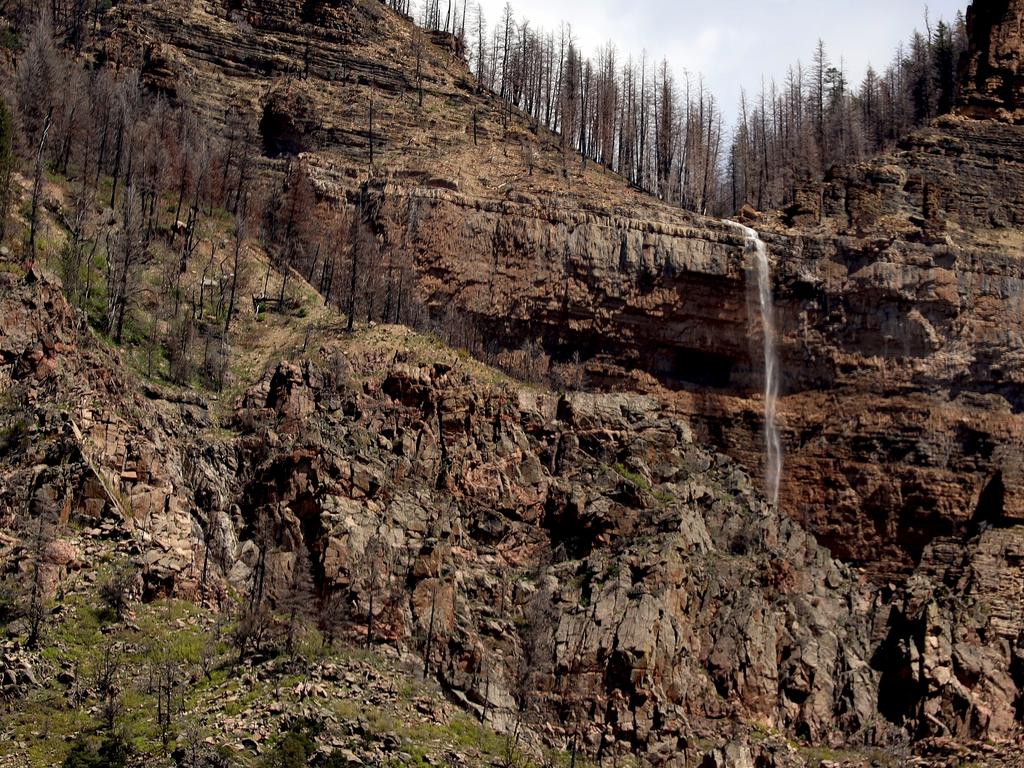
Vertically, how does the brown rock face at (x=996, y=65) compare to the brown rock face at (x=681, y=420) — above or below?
above

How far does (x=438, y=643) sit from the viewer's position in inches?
2473

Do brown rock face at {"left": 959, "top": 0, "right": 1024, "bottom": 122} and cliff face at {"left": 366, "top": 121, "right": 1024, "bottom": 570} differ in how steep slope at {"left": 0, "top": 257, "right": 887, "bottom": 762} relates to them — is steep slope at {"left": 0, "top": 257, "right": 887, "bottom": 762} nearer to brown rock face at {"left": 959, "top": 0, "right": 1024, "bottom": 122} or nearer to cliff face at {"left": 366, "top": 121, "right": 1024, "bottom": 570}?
cliff face at {"left": 366, "top": 121, "right": 1024, "bottom": 570}

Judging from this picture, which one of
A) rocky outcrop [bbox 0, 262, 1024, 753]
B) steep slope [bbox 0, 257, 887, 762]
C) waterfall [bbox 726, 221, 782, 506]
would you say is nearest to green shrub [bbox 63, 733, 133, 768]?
steep slope [bbox 0, 257, 887, 762]

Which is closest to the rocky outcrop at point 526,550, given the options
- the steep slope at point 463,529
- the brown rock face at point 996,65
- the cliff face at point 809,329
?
the steep slope at point 463,529

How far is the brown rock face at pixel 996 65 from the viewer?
96.3m

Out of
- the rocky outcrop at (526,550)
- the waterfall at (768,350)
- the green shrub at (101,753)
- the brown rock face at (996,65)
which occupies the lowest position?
the green shrub at (101,753)

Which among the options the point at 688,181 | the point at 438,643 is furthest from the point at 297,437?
the point at 688,181

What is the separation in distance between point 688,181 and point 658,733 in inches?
2254

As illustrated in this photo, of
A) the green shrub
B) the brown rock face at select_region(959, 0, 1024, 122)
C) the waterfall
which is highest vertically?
the brown rock face at select_region(959, 0, 1024, 122)

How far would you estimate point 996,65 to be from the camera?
97.2m

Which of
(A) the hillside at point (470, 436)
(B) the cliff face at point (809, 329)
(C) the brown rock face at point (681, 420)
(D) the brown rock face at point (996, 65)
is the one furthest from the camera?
(D) the brown rock face at point (996, 65)

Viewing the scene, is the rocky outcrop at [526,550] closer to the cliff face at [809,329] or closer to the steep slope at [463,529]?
the steep slope at [463,529]

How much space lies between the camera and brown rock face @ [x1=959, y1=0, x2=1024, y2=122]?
96312mm

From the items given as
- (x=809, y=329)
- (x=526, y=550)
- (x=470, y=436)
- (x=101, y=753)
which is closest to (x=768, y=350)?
(x=809, y=329)
